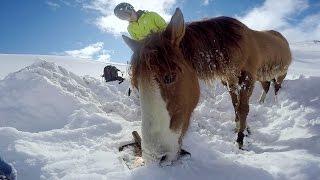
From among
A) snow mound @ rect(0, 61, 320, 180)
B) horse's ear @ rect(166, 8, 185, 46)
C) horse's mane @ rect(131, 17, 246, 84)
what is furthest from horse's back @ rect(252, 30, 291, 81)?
horse's ear @ rect(166, 8, 185, 46)

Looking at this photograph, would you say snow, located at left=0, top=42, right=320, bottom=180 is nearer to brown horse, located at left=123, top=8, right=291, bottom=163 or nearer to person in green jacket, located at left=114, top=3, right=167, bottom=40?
brown horse, located at left=123, top=8, right=291, bottom=163

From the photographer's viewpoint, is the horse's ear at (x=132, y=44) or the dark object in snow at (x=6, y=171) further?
the horse's ear at (x=132, y=44)

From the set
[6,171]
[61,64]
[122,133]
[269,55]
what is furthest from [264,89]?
[61,64]

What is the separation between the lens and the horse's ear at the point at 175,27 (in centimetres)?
350

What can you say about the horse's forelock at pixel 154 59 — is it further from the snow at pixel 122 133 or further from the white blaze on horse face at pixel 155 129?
the snow at pixel 122 133

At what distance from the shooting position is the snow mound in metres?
2.99

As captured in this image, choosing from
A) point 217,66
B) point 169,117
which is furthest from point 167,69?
point 217,66

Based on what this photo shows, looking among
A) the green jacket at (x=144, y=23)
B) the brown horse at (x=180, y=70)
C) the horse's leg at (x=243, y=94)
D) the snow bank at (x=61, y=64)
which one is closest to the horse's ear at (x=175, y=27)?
the brown horse at (x=180, y=70)

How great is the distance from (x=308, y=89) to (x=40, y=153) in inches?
207

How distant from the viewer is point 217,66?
14.2 feet

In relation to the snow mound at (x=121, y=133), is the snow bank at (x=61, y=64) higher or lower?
higher

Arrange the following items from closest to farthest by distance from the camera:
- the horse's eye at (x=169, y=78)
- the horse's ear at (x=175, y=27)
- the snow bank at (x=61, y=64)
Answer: the horse's eye at (x=169, y=78) → the horse's ear at (x=175, y=27) → the snow bank at (x=61, y=64)

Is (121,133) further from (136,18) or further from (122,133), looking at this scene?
(136,18)

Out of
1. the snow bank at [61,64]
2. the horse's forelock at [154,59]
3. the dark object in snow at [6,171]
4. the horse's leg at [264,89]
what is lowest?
the dark object in snow at [6,171]
